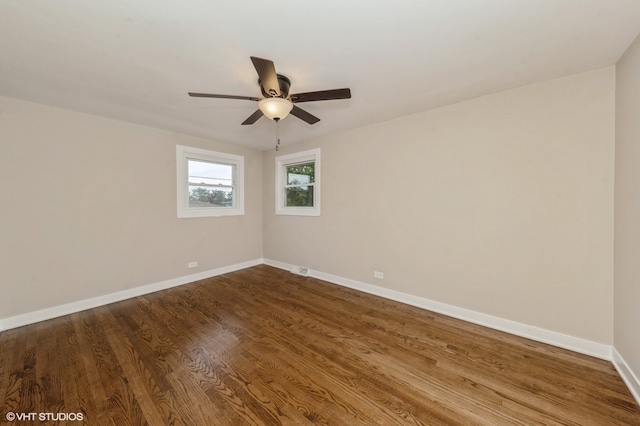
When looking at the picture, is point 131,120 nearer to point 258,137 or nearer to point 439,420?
point 258,137

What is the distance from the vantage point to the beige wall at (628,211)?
1.58m

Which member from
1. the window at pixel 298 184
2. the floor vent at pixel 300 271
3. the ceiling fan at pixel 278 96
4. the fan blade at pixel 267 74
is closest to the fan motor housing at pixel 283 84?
the ceiling fan at pixel 278 96

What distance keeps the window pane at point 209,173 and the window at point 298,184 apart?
3.14 ft

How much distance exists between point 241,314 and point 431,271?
239 centimetres

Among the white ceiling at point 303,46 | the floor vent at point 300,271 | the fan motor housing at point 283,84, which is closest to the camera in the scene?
the white ceiling at point 303,46

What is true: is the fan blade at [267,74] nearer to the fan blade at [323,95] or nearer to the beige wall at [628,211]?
the fan blade at [323,95]

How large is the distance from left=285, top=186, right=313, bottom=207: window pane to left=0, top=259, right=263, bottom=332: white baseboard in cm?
181

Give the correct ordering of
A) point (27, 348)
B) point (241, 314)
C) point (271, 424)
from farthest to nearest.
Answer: point (241, 314) < point (27, 348) < point (271, 424)

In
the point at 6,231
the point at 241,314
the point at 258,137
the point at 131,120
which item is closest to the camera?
the point at 6,231

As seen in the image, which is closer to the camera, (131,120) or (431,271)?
(431,271)

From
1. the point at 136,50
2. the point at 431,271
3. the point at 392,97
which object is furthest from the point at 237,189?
the point at 431,271

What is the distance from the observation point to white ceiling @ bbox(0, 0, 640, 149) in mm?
1365

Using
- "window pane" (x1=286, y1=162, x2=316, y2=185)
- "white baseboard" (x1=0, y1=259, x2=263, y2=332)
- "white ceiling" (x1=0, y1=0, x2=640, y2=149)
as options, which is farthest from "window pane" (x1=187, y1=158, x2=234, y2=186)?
"white baseboard" (x1=0, y1=259, x2=263, y2=332)

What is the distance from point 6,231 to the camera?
2.40 meters
